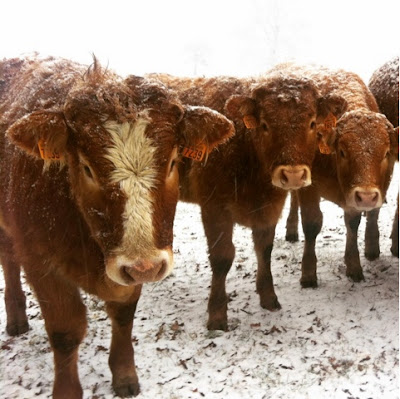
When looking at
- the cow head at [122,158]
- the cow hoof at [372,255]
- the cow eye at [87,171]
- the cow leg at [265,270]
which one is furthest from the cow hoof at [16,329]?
the cow hoof at [372,255]

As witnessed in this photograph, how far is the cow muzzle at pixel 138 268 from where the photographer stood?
8.32 feet

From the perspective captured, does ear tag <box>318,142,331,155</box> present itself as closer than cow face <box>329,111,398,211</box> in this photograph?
No

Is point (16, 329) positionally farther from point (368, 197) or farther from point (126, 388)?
point (368, 197)

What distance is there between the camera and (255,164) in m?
4.82

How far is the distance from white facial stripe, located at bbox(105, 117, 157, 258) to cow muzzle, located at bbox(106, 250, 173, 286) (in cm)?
4

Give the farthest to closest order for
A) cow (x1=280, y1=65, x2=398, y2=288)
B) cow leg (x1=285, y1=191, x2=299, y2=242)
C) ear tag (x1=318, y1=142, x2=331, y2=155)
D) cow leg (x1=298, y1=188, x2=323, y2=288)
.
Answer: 1. cow leg (x1=285, y1=191, x2=299, y2=242)
2. cow leg (x1=298, y1=188, x2=323, y2=288)
3. ear tag (x1=318, y1=142, x2=331, y2=155)
4. cow (x1=280, y1=65, x2=398, y2=288)

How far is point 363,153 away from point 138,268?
11.0 feet

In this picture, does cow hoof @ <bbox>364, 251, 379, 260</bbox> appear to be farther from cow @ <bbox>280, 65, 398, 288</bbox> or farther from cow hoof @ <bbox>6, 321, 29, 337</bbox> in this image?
cow hoof @ <bbox>6, 321, 29, 337</bbox>

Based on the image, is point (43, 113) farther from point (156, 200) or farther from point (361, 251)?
point (361, 251)

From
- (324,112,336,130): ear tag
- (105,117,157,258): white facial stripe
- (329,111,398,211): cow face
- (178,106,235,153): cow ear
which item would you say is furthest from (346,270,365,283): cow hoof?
(105,117,157,258): white facial stripe

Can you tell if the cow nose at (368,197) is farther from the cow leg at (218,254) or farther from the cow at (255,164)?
the cow leg at (218,254)

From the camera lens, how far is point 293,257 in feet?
22.6

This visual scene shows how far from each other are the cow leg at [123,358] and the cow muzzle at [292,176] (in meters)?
1.78

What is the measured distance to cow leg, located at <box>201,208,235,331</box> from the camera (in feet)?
16.2
